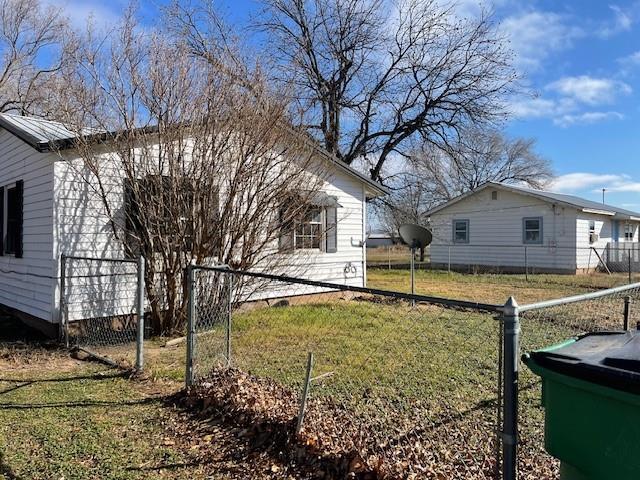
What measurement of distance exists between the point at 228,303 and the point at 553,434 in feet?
11.7

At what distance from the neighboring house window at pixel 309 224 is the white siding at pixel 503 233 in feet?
43.1

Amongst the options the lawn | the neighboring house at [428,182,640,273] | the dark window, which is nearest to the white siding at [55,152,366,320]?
the lawn

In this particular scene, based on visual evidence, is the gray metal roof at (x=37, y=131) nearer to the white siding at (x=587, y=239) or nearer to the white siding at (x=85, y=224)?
the white siding at (x=85, y=224)

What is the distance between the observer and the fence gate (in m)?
7.32

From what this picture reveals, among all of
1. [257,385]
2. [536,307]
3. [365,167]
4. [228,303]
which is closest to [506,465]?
[536,307]

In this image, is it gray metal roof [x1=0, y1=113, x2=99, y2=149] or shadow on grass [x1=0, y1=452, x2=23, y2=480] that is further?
gray metal roof [x1=0, y1=113, x2=99, y2=149]

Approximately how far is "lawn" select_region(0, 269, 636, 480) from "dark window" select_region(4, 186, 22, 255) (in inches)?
111

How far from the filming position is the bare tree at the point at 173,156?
7223mm

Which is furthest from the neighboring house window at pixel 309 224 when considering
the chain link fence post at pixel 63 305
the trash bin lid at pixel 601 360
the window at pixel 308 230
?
the trash bin lid at pixel 601 360

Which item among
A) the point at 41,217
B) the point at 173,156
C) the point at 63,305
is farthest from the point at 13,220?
the point at 173,156

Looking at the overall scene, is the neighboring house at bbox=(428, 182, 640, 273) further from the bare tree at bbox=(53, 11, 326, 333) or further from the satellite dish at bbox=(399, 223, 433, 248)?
the bare tree at bbox=(53, 11, 326, 333)

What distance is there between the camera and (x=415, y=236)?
12266mm

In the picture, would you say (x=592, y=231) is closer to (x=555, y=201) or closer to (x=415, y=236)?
(x=555, y=201)

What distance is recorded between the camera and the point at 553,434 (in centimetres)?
197
